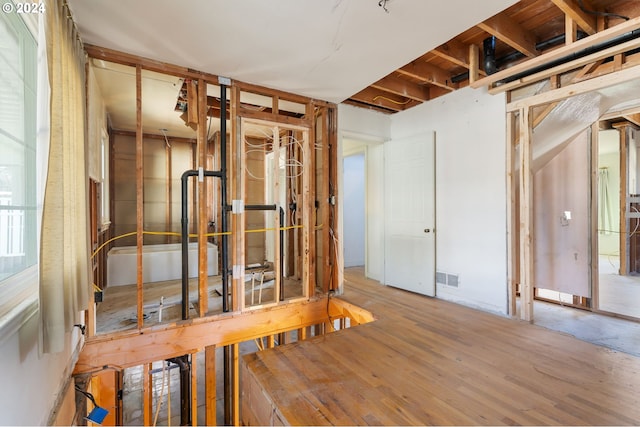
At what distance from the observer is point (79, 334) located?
2277 mm

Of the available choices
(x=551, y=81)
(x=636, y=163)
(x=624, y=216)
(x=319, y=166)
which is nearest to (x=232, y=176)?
(x=319, y=166)

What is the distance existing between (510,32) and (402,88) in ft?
4.26

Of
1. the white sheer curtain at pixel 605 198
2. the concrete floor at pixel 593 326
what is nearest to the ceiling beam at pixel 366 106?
the concrete floor at pixel 593 326

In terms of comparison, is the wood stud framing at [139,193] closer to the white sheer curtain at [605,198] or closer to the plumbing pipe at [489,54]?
the plumbing pipe at [489,54]

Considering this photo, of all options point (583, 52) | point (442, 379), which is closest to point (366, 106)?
point (583, 52)

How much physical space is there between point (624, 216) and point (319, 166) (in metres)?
5.68

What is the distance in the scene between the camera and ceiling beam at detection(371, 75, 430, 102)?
3502 millimetres

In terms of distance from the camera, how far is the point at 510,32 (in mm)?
2506

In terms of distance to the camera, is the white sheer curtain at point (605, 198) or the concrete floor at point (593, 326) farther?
the white sheer curtain at point (605, 198)

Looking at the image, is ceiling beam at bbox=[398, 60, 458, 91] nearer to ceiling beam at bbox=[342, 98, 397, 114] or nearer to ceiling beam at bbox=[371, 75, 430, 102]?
ceiling beam at bbox=[371, 75, 430, 102]

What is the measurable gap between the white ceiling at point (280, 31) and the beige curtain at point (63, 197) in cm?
33

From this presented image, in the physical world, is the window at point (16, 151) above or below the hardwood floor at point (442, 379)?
above

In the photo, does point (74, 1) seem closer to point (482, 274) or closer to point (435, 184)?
point (435, 184)

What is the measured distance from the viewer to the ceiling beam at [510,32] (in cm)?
236
